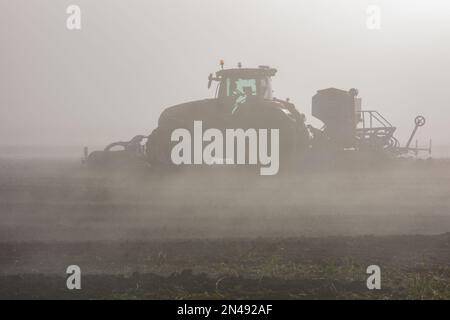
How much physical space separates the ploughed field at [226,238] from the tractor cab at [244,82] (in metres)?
3.02

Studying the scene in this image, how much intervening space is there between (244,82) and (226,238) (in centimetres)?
969

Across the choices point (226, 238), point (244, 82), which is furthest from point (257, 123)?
point (226, 238)

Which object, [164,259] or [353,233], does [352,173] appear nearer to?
[353,233]

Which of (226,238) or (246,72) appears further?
(246,72)

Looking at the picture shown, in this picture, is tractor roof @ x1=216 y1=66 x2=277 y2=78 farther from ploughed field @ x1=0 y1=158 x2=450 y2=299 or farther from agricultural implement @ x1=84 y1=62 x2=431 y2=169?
ploughed field @ x1=0 y1=158 x2=450 y2=299

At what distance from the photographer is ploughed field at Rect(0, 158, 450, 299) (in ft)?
23.9

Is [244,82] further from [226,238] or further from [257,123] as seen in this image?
[226,238]

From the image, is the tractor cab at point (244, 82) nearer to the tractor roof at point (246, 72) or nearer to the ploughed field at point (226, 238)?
the tractor roof at point (246, 72)

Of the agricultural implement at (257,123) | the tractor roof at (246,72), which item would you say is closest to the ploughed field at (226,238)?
the agricultural implement at (257,123)

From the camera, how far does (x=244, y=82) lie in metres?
18.6

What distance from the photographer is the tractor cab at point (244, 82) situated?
18500 mm

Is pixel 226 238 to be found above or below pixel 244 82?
below

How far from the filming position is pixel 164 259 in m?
8.45
